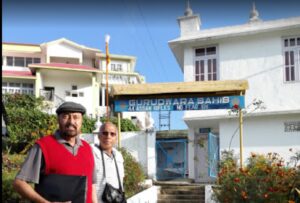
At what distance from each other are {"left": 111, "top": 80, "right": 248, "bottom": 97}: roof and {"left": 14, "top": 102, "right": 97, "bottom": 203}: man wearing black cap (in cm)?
900

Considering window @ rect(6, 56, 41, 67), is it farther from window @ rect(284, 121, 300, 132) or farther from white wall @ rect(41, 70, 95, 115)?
window @ rect(284, 121, 300, 132)

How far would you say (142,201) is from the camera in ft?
33.8

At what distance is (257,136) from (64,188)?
13762mm

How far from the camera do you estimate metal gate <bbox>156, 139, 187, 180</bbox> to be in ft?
55.5

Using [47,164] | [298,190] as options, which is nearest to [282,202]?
[298,190]

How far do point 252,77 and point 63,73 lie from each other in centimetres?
2085

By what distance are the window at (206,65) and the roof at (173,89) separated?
4735 millimetres

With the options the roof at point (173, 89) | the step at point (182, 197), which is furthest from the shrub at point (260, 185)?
the step at point (182, 197)

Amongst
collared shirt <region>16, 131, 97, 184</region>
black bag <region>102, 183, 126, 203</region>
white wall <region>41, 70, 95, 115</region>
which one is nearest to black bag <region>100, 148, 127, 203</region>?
black bag <region>102, 183, 126, 203</region>

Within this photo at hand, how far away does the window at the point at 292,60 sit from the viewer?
16.2m

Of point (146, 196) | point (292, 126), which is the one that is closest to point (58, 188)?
point (146, 196)

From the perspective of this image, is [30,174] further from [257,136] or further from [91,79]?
[91,79]

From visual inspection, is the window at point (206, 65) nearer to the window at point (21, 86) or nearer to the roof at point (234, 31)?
the roof at point (234, 31)

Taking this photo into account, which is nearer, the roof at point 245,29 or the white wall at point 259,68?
the white wall at point 259,68
